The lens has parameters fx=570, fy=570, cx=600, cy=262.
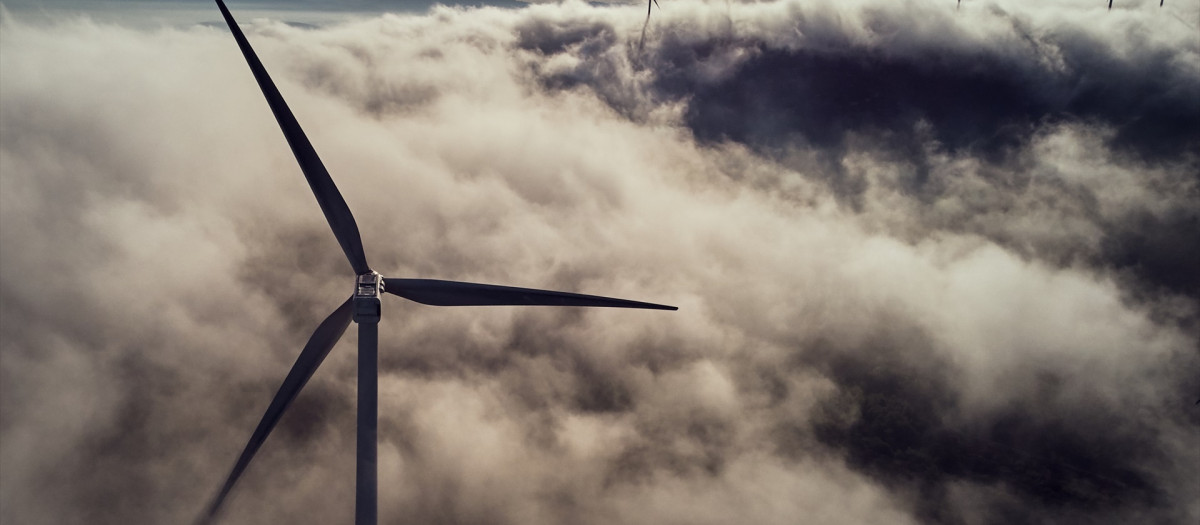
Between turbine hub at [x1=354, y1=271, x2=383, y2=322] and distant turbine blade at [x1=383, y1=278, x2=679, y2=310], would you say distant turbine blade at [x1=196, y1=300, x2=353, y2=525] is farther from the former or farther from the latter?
distant turbine blade at [x1=383, y1=278, x2=679, y2=310]

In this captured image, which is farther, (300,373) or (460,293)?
(460,293)

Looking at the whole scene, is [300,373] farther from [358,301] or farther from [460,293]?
[460,293]

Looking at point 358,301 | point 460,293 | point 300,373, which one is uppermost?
point 358,301

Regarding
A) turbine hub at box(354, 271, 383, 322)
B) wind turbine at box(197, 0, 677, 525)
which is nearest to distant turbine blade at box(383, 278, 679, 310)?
wind turbine at box(197, 0, 677, 525)

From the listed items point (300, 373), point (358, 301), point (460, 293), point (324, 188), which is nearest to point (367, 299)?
point (358, 301)

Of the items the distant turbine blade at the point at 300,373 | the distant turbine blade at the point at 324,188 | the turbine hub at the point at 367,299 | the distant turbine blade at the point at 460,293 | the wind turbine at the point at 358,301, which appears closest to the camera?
the wind turbine at the point at 358,301

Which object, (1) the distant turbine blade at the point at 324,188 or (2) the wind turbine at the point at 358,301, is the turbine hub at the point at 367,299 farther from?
(1) the distant turbine blade at the point at 324,188

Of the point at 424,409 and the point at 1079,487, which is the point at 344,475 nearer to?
the point at 424,409

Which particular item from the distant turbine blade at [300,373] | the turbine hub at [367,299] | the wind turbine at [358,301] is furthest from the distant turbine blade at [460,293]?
the turbine hub at [367,299]

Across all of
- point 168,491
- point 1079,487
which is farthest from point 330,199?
point 1079,487
